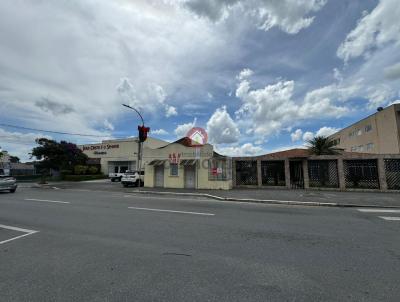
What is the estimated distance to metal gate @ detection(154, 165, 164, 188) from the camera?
21.0 metres

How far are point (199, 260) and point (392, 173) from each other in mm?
19039

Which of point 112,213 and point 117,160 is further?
point 117,160

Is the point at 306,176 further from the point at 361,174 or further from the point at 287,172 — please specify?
the point at 361,174

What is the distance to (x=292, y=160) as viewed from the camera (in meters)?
19.0

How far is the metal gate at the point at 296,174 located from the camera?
18703 mm

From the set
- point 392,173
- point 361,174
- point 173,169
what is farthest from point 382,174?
point 173,169

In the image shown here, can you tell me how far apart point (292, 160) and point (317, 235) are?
14.4m

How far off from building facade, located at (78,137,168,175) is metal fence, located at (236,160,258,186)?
82.9 feet

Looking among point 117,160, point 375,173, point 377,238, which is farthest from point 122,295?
point 117,160

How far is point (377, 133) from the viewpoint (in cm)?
3441

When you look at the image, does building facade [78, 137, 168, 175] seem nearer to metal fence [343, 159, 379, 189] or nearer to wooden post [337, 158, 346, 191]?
wooden post [337, 158, 346, 191]

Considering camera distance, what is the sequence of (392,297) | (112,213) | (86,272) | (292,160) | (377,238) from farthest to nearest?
1. (292,160)
2. (112,213)
3. (377,238)
4. (86,272)
5. (392,297)

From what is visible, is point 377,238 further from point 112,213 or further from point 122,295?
point 112,213

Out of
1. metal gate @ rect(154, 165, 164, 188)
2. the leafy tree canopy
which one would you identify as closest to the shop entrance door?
metal gate @ rect(154, 165, 164, 188)
